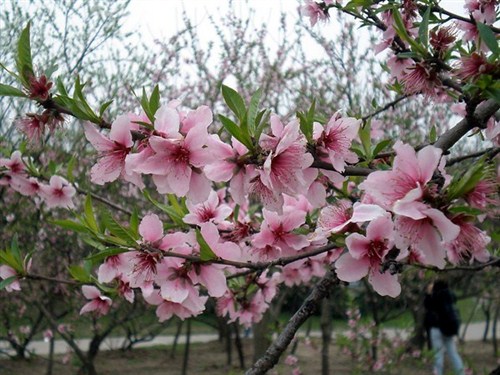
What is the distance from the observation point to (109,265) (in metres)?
1.94

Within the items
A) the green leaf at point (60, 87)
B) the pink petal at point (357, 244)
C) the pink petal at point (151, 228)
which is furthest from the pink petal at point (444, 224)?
the green leaf at point (60, 87)

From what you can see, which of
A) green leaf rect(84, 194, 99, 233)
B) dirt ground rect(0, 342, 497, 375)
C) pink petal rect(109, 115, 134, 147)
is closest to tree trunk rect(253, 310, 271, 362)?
dirt ground rect(0, 342, 497, 375)

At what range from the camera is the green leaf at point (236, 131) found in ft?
3.91

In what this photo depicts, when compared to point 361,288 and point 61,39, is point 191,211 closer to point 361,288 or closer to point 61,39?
point 61,39

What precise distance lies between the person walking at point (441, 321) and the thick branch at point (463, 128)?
5.24 m

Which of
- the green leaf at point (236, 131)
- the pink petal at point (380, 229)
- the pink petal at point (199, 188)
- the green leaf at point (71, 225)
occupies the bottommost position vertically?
the pink petal at point (380, 229)

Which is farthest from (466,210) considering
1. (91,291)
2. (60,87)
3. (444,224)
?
(91,291)

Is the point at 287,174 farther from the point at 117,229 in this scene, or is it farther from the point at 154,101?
the point at 117,229

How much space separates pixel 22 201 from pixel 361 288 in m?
5.61

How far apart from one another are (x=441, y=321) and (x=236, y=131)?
590 cm

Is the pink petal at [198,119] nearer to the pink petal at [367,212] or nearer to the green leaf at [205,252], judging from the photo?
the green leaf at [205,252]

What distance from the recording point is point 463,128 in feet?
4.56

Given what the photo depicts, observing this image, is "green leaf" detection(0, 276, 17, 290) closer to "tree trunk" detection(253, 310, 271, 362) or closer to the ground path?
"tree trunk" detection(253, 310, 271, 362)

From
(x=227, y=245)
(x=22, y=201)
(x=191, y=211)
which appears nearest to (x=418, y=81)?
(x=227, y=245)
